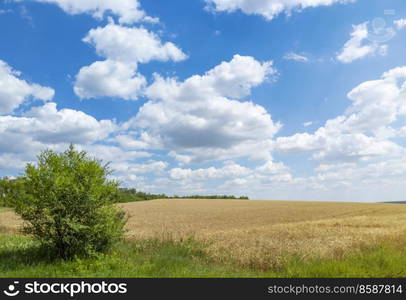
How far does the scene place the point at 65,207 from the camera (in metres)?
12.7

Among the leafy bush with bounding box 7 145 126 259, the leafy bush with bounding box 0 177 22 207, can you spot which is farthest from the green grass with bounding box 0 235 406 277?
the leafy bush with bounding box 0 177 22 207

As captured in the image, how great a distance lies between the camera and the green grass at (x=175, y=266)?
10.4 m

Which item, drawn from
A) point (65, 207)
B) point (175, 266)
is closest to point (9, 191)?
point (65, 207)

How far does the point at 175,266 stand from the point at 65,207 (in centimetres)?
469

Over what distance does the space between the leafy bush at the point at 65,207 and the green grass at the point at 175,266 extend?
0.76 metres

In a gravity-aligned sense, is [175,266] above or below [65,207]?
below

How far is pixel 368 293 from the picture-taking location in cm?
895

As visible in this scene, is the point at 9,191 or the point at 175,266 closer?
the point at 175,266

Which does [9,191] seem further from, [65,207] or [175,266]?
[175,266]

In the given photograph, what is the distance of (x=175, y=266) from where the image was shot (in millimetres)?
11484

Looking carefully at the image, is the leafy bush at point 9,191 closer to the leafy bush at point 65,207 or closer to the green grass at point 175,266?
the leafy bush at point 65,207

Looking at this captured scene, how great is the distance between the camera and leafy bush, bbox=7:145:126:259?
12.6 metres

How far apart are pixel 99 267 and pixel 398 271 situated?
9480mm

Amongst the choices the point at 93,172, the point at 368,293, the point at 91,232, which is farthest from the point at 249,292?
the point at 93,172
